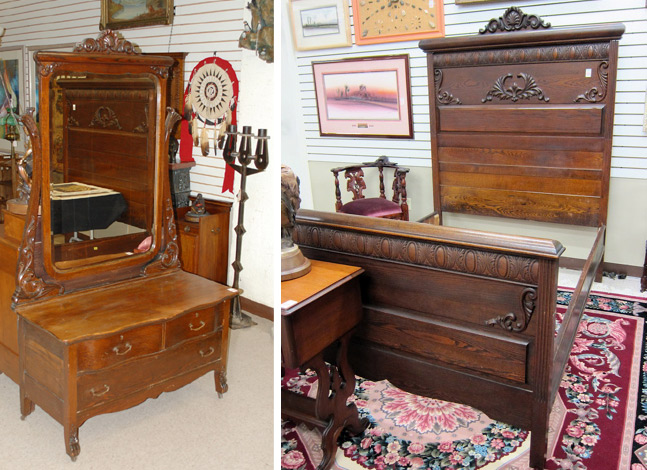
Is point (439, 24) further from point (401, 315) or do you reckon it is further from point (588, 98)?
point (401, 315)

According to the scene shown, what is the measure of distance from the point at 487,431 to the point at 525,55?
2.84 m

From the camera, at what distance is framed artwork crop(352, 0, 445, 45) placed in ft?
16.5

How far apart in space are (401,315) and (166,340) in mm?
1061

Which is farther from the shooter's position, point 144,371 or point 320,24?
point 320,24

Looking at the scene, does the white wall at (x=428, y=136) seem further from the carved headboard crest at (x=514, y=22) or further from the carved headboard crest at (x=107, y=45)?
the carved headboard crest at (x=107, y=45)

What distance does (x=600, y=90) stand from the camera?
415cm

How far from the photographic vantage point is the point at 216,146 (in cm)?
377

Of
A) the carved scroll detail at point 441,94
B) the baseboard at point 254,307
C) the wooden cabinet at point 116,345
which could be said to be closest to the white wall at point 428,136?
the carved scroll detail at point 441,94

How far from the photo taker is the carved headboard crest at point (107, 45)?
240 cm

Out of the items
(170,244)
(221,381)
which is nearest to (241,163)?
(170,244)

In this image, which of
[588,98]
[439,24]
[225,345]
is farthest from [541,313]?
[439,24]

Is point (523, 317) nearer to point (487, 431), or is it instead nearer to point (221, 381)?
→ point (487, 431)

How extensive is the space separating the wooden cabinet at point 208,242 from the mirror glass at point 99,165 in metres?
0.85

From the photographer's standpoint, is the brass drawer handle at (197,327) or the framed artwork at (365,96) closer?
→ the brass drawer handle at (197,327)
